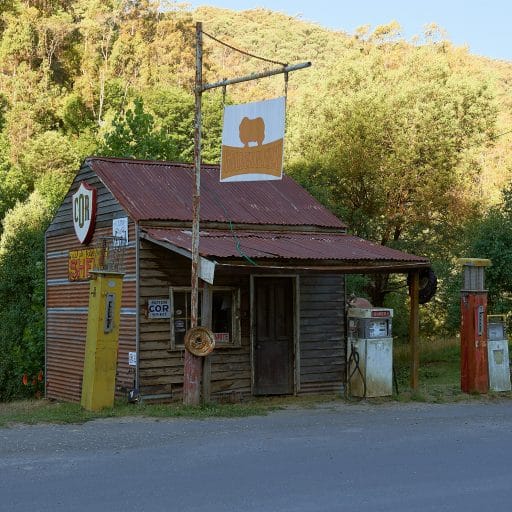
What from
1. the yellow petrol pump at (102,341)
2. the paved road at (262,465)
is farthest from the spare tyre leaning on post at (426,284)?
the yellow petrol pump at (102,341)

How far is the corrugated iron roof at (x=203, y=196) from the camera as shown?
16406 millimetres

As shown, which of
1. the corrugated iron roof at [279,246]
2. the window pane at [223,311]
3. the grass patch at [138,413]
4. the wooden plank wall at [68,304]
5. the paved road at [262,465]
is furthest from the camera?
the wooden plank wall at [68,304]

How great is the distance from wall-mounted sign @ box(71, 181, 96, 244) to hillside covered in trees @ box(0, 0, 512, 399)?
7.32m

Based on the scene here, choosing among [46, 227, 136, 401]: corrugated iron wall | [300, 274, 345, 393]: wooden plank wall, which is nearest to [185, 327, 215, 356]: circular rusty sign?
[300, 274, 345, 393]: wooden plank wall

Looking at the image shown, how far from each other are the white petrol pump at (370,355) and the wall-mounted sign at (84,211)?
5.58 m

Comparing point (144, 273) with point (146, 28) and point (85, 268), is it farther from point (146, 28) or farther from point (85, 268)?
point (146, 28)

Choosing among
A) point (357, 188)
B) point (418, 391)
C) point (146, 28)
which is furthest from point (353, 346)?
point (146, 28)

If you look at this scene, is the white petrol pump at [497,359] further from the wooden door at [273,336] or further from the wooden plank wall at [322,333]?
the wooden door at [273,336]

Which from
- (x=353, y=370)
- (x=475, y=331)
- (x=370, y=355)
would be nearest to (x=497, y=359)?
(x=475, y=331)

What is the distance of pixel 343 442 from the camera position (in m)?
10.4

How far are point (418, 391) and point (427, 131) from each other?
58.5 ft

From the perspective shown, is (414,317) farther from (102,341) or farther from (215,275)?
(102,341)

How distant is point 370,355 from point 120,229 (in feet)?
17.1

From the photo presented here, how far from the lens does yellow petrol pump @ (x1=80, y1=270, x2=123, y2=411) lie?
13844mm
